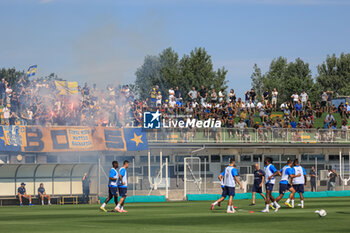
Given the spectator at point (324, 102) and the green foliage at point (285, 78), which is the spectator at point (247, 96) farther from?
the green foliage at point (285, 78)

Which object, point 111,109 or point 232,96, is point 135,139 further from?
point 232,96

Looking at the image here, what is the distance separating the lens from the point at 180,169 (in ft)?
173

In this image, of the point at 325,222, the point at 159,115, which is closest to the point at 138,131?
the point at 159,115

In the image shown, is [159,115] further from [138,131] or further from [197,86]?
[197,86]

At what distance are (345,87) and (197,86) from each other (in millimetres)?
28591

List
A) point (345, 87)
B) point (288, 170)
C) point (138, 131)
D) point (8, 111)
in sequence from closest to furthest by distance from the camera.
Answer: point (288, 170) → point (8, 111) → point (138, 131) → point (345, 87)

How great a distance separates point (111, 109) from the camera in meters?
48.1

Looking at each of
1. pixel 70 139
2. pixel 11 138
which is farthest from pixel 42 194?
pixel 70 139

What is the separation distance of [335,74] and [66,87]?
80.0m

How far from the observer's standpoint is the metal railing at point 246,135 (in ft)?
163

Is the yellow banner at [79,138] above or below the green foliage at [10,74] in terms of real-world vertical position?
below

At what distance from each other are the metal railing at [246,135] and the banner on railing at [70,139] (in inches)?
69.9

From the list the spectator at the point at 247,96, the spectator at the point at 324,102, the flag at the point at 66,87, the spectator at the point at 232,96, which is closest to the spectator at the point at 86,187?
the flag at the point at 66,87

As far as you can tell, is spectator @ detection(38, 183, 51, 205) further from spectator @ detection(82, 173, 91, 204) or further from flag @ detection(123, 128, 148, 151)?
flag @ detection(123, 128, 148, 151)
